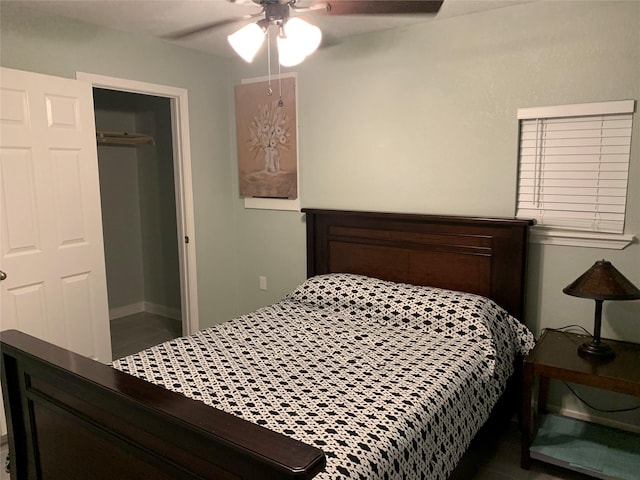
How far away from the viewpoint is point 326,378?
1.95m

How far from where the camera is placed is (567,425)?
8.18 feet

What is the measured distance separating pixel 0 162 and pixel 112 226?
2290 millimetres

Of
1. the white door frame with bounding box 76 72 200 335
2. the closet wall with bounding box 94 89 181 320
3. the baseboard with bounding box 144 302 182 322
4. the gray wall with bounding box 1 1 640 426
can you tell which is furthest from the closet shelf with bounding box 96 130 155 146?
the baseboard with bounding box 144 302 182 322

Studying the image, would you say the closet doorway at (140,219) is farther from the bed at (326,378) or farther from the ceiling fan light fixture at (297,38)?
the ceiling fan light fixture at (297,38)

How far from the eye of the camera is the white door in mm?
2426

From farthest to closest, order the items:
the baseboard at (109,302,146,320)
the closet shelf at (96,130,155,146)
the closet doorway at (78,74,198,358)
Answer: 1. the baseboard at (109,302,146,320)
2. the closet doorway at (78,74,198,358)
3. the closet shelf at (96,130,155,146)

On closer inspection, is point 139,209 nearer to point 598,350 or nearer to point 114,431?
point 114,431

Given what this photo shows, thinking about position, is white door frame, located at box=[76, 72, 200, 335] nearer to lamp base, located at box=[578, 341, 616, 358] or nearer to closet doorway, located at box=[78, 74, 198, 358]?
closet doorway, located at box=[78, 74, 198, 358]

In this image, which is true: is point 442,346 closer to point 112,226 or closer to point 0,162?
point 0,162

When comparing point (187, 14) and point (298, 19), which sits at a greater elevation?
point (187, 14)

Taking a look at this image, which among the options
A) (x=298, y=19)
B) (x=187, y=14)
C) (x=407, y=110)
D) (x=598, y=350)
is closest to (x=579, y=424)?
(x=598, y=350)

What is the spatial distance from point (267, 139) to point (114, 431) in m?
2.51

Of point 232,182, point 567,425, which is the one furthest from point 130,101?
point 567,425

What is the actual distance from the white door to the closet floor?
0.98 meters
